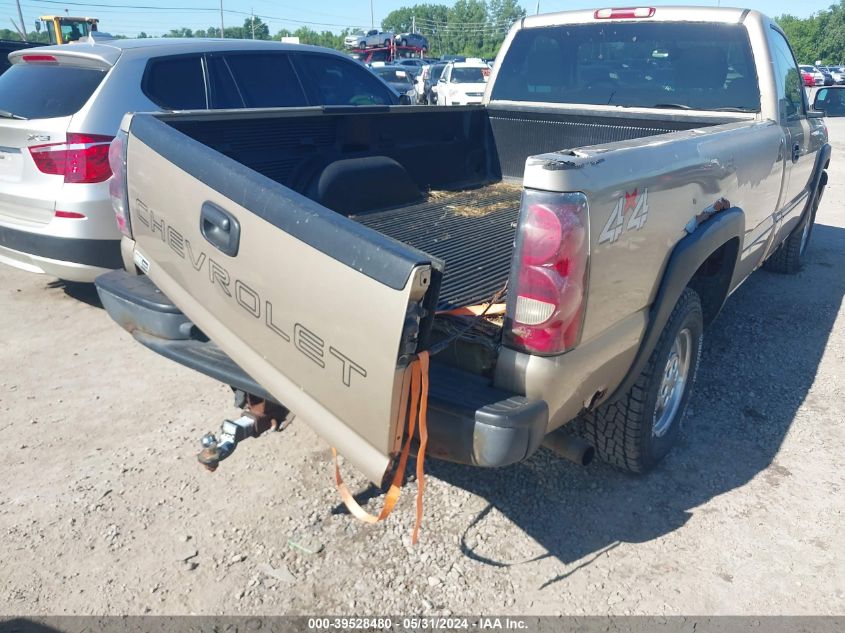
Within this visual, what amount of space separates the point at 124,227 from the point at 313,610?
6.12ft

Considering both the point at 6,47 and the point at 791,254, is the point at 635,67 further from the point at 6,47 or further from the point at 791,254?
the point at 6,47

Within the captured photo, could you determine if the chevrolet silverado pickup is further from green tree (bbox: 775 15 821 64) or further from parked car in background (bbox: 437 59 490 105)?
green tree (bbox: 775 15 821 64)

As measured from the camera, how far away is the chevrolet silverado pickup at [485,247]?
1994 millimetres

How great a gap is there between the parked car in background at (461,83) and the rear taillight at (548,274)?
59.3 feet

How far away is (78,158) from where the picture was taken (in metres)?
4.29

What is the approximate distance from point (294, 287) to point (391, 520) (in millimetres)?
1266

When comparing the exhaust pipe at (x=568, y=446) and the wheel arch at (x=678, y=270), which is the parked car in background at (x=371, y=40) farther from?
the exhaust pipe at (x=568, y=446)

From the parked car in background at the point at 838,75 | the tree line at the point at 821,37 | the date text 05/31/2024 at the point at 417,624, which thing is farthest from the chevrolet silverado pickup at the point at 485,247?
the tree line at the point at 821,37

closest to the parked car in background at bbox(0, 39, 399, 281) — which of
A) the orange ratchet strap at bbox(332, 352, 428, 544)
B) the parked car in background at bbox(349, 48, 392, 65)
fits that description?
the orange ratchet strap at bbox(332, 352, 428, 544)

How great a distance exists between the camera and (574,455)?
8.54ft

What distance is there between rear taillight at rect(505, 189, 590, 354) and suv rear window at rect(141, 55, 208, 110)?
3.70 m

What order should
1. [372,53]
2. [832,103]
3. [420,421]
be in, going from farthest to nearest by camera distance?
[372,53]
[832,103]
[420,421]

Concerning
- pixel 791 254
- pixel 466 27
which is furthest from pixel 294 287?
pixel 466 27

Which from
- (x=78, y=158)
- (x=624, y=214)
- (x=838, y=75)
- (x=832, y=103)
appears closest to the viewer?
(x=624, y=214)
